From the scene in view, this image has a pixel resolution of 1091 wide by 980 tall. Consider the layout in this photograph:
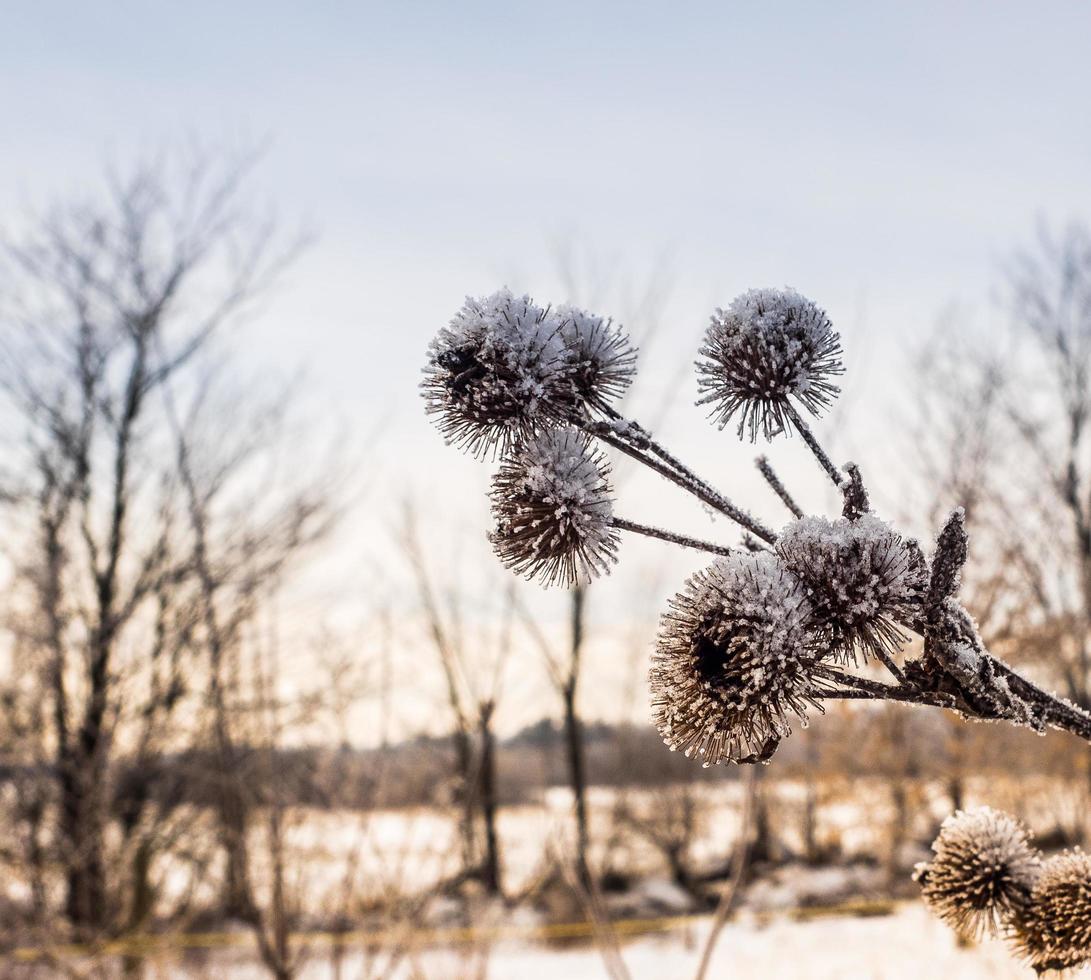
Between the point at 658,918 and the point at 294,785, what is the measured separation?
31.7 ft

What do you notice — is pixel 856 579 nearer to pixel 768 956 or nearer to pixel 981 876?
pixel 981 876

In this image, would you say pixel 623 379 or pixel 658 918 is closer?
pixel 623 379

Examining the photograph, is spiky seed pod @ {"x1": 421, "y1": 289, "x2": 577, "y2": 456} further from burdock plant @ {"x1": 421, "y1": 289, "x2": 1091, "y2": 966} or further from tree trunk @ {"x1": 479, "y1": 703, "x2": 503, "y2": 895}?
tree trunk @ {"x1": 479, "y1": 703, "x2": 503, "y2": 895}

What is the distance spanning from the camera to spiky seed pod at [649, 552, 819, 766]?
92cm

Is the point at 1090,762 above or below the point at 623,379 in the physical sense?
below

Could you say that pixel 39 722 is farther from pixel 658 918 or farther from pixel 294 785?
pixel 658 918

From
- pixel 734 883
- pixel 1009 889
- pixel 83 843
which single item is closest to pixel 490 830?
pixel 83 843

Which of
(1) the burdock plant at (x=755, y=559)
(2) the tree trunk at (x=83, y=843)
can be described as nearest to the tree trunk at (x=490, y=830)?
(2) the tree trunk at (x=83, y=843)

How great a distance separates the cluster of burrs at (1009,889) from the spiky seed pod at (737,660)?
53cm

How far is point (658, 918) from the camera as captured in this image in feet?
45.3

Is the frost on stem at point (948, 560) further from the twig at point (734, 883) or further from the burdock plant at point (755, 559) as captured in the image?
the twig at point (734, 883)

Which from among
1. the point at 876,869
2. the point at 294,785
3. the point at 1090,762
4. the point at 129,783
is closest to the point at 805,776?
the point at 876,869

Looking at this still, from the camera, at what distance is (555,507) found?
42.0 inches

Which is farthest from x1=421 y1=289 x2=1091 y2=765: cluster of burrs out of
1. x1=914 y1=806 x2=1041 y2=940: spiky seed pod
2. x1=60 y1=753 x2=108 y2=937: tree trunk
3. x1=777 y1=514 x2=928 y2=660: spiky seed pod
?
x1=60 y1=753 x2=108 y2=937: tree trunk
